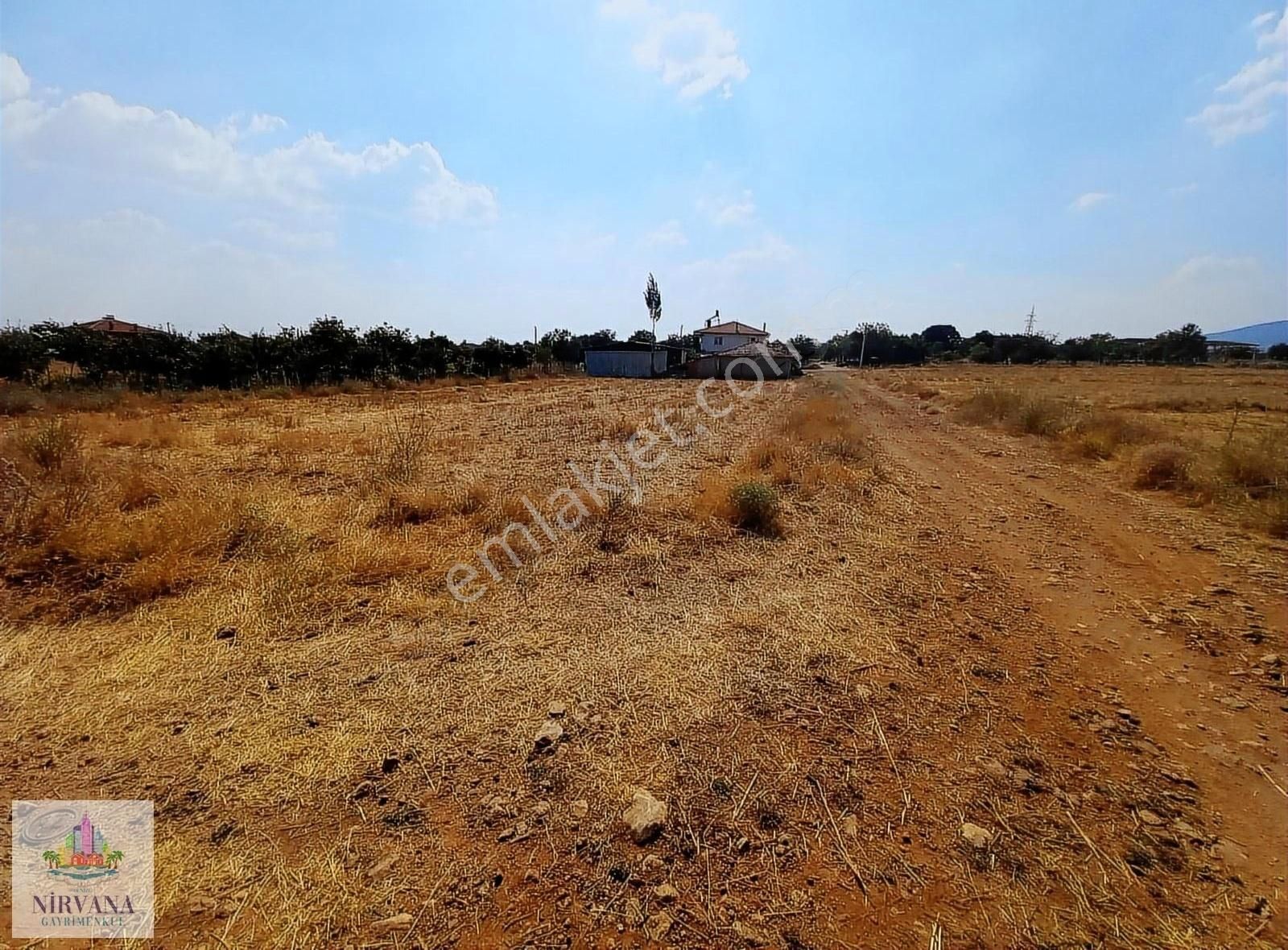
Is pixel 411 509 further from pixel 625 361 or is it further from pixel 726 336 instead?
pixel 726 336

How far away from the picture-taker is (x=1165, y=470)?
261 inches

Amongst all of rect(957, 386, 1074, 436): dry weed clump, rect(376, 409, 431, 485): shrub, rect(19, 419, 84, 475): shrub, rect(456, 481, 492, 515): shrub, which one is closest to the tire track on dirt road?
rect(957, 386, 1074, 436): dry weed clump

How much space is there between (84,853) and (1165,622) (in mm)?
5750

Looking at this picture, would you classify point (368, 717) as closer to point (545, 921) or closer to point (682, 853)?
point (545, 921)

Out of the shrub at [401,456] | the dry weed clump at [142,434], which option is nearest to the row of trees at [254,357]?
the dry weed clump at [142,434]

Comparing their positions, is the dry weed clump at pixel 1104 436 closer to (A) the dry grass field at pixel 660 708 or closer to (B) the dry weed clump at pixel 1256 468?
(B) the dry weed clump at pixel 1256 468

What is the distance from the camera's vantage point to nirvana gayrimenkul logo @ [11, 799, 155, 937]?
1612 millimetres

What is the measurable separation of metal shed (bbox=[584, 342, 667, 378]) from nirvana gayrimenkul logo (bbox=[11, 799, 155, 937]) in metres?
37.2

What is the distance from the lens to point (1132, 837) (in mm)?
1882

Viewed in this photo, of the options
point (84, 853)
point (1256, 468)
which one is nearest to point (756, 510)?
point (84, 853)

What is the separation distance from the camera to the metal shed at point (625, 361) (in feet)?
126

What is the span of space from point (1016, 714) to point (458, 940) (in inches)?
103

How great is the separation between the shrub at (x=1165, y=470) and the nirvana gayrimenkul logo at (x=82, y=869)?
965 centimetres

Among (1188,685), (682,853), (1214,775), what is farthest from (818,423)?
(682,853)
